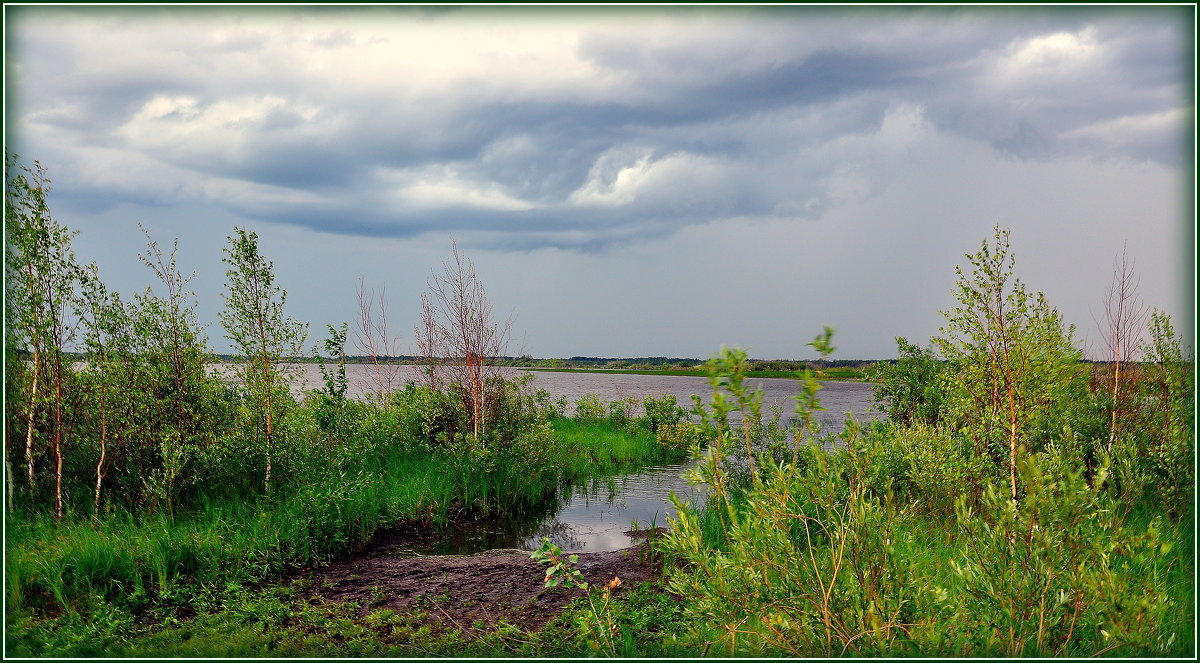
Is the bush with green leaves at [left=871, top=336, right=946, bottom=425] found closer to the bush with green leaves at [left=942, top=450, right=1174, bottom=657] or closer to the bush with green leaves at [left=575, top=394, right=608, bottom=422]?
the bush with green leaves at [left=942, top=450, right=1174, bottom=657]

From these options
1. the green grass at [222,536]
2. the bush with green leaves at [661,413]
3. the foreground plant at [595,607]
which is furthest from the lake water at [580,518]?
the bush with green leaves at [661,413]

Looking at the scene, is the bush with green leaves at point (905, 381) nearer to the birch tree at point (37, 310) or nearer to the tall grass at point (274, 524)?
the tall grass at point (274, 524)

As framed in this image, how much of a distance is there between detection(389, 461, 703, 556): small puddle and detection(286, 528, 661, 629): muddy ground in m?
0.56

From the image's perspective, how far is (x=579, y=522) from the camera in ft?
34.2

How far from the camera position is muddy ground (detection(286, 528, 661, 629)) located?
6211mm

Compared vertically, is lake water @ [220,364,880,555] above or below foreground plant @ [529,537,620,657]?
below

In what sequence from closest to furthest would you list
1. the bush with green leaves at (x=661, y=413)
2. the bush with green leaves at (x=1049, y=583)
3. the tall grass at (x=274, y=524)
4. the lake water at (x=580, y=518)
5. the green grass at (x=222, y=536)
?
the bush with green leaves at (x=1049, y=583)
the green grass at (x=222, y=536)
the tall grass at (x=274, y=524)
the lake water at (x=580, y=518)
the bush with green leaves at (x=661, y=413)

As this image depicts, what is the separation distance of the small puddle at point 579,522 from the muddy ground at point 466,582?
56 centimetres

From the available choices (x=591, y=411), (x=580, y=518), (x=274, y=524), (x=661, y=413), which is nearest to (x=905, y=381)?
(x=580, y=518)

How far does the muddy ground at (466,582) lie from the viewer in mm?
6211

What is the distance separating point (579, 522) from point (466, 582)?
11.8 feet

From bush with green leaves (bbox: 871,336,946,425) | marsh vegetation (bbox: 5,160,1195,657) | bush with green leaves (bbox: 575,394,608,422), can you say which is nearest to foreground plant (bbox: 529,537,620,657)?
marsh vegetation (bbox: 5,160,1195,657)

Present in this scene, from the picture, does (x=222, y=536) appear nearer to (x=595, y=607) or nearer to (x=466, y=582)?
(x=466, y=582)

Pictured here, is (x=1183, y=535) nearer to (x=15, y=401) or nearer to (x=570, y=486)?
(x=570, y=486)
